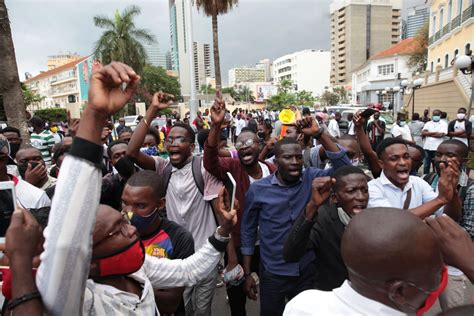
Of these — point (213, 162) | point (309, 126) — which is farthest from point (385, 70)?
point (213, 162)

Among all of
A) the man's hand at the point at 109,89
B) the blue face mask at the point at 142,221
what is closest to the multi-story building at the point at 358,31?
the blue face mask at the point at 142,221

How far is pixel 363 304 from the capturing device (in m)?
1.07

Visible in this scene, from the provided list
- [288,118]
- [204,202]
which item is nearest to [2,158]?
[204,202]

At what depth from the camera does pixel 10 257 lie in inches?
37.9

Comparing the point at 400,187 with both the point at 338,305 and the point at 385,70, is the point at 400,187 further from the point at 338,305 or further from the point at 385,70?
the point at 385,70

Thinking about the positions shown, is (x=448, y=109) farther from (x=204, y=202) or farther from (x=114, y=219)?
(x=114, y=219)

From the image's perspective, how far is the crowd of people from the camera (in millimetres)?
944

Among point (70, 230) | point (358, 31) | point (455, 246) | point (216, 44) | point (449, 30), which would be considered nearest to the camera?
point (70, 230)

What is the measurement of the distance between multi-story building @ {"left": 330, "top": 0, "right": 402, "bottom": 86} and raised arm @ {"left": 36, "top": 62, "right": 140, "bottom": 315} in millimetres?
92430

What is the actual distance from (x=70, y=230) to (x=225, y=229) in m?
1.09

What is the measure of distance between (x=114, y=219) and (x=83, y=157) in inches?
18.6

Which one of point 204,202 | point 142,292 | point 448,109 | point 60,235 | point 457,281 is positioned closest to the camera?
point 60,235

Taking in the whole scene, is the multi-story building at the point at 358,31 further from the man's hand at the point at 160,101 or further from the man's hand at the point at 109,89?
the man's hand at the point at 109,89

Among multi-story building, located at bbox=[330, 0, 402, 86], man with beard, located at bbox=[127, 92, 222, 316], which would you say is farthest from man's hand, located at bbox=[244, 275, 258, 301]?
multi-story building, located at bbox=[330, 0, 402, 86]
